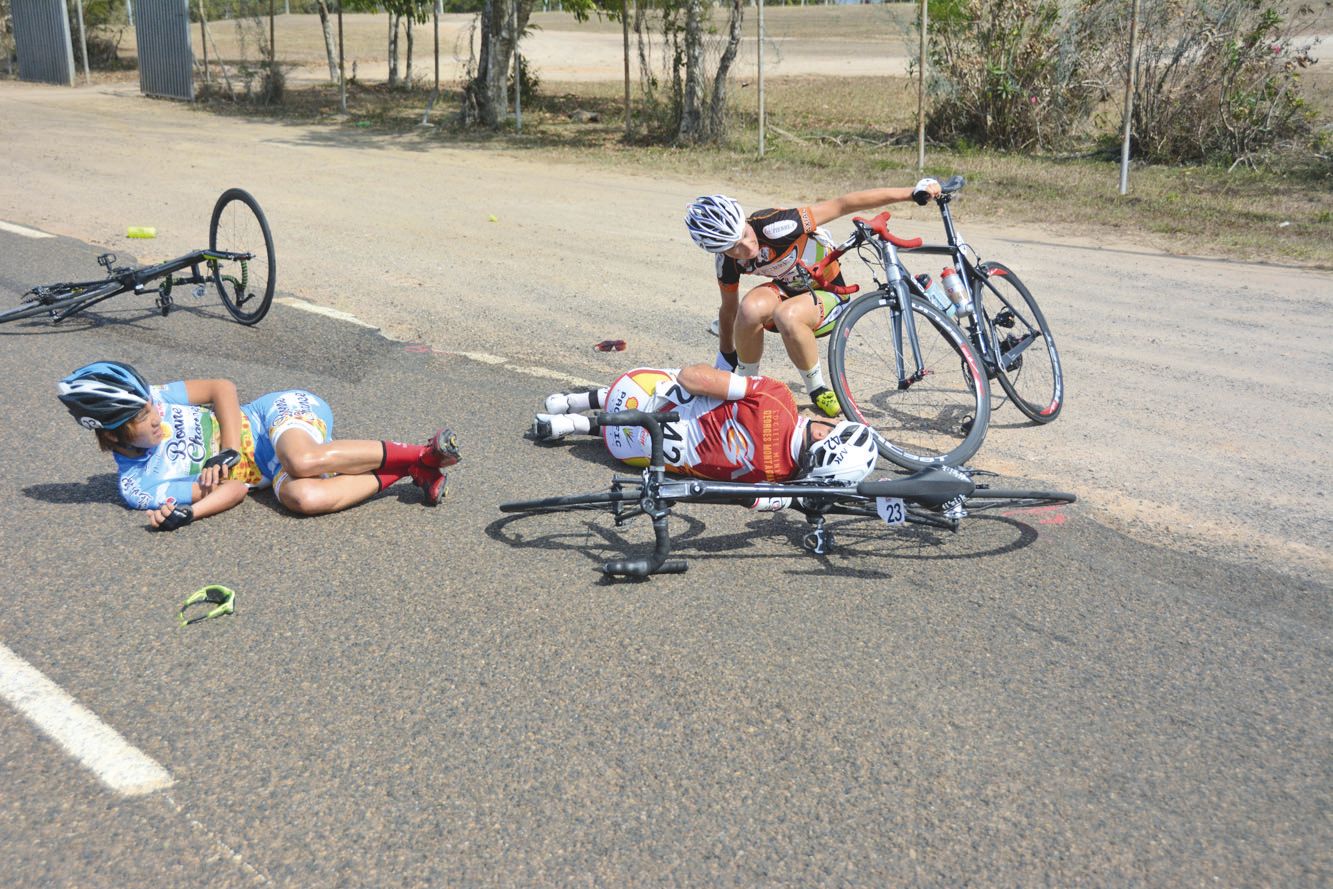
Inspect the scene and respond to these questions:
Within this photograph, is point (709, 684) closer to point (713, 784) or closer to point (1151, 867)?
point (713, 784)

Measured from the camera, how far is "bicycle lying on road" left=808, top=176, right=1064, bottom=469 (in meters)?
6.06

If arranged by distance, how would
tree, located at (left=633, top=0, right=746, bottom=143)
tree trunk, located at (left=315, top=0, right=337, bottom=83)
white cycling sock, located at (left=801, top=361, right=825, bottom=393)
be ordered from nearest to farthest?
white cycling sock, located at (left=801, top=361, right=825, bottom=393) < tree, located at (left=633, top=0, right=746, bottom=143) < tree trunk, located at (left=315, top=0, right=337, bottom=83)

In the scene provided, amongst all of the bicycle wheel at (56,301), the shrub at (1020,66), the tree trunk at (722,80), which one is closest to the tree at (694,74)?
the tree trunk at (722,80)

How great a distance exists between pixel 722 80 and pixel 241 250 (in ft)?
38.4

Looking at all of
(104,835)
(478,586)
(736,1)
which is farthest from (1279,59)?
(104,835)

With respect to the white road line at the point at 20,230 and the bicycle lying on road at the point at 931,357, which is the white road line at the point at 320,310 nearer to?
the bicycle lying on road at the point at 931,357

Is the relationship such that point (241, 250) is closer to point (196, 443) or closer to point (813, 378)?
point (196, 443)

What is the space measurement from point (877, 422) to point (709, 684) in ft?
10.2

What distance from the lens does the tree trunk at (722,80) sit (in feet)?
62.2

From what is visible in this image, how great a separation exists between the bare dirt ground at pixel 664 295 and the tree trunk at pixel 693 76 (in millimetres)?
2833

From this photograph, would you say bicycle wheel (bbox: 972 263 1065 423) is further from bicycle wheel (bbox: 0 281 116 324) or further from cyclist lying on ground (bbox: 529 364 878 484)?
bicycle wheel (bbox: 0 281 116 324)

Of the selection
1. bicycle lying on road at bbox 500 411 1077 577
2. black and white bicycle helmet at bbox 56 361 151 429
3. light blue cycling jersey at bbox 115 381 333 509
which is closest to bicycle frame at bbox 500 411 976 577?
bicycle lying on road at bbox 500 411 1077 577

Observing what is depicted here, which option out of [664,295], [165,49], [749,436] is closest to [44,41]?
[165,49]

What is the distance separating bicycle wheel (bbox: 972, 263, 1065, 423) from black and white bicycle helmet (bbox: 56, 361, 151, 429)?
173 inches
